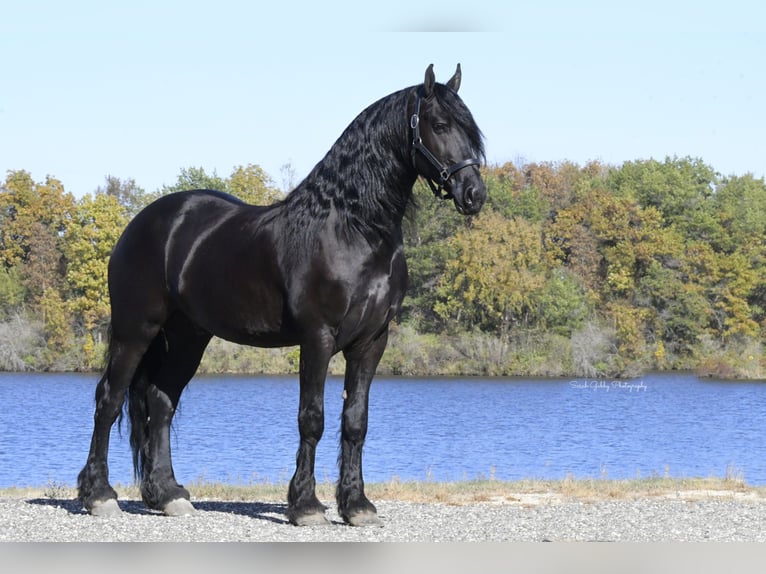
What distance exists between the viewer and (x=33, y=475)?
2019cm

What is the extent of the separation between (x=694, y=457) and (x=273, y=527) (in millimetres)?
19598

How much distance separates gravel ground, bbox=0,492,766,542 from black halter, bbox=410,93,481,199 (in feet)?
8.32

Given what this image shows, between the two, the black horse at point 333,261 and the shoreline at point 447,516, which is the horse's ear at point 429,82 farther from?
the shoreline at point 447,516

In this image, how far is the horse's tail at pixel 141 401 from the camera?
32.2 feet

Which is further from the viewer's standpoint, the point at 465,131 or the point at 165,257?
the point at 165,257

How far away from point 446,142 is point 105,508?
4.17m

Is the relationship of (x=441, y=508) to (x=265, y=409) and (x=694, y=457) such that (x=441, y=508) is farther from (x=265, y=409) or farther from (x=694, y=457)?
(x=265, y=409)

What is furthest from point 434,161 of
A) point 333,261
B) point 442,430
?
point 442,430

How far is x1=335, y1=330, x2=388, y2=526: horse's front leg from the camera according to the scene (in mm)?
8648

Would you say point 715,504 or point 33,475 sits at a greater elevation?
point 715,504

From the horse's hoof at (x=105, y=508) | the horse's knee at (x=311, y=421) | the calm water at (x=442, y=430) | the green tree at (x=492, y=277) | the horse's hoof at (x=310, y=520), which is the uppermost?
the green tree at (x=492, y=277)

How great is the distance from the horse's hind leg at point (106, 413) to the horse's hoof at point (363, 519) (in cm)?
213

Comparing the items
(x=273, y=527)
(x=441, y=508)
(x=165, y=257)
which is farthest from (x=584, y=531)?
(x=165, y=257)

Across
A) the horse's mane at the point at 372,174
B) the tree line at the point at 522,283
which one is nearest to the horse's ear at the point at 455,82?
the horse's mane at the point at 372,174
